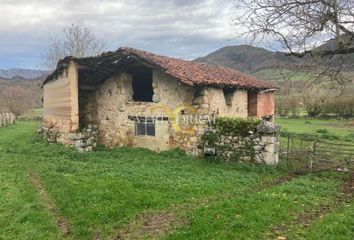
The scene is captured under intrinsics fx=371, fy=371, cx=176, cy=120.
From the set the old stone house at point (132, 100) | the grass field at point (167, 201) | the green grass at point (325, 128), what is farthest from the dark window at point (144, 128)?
the green grass at point (325, 128)

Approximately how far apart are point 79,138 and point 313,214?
36.1 feet

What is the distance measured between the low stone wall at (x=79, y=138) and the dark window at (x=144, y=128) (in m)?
2.25

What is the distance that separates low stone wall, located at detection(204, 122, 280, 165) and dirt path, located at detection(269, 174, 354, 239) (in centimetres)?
293

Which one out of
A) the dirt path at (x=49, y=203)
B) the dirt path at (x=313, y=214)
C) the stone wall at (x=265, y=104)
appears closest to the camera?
the dirt path at (x=313, y=214)

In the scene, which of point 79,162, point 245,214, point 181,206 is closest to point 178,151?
point 79,162

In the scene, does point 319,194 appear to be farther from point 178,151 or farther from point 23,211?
point 23,211

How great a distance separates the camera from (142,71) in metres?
17.8

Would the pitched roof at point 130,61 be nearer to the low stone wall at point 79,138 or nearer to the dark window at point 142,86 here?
the dark window at point 142,86

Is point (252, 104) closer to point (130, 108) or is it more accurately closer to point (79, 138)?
point (130, 108)

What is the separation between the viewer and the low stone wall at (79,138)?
16.5m

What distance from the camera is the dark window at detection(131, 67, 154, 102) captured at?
18.3m

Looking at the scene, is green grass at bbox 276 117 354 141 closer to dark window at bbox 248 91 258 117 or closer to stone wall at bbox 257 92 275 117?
stone wall at bbox 257 92 275 117

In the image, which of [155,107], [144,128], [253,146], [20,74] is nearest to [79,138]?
[144,128]

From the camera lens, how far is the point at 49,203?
31.3 feet
